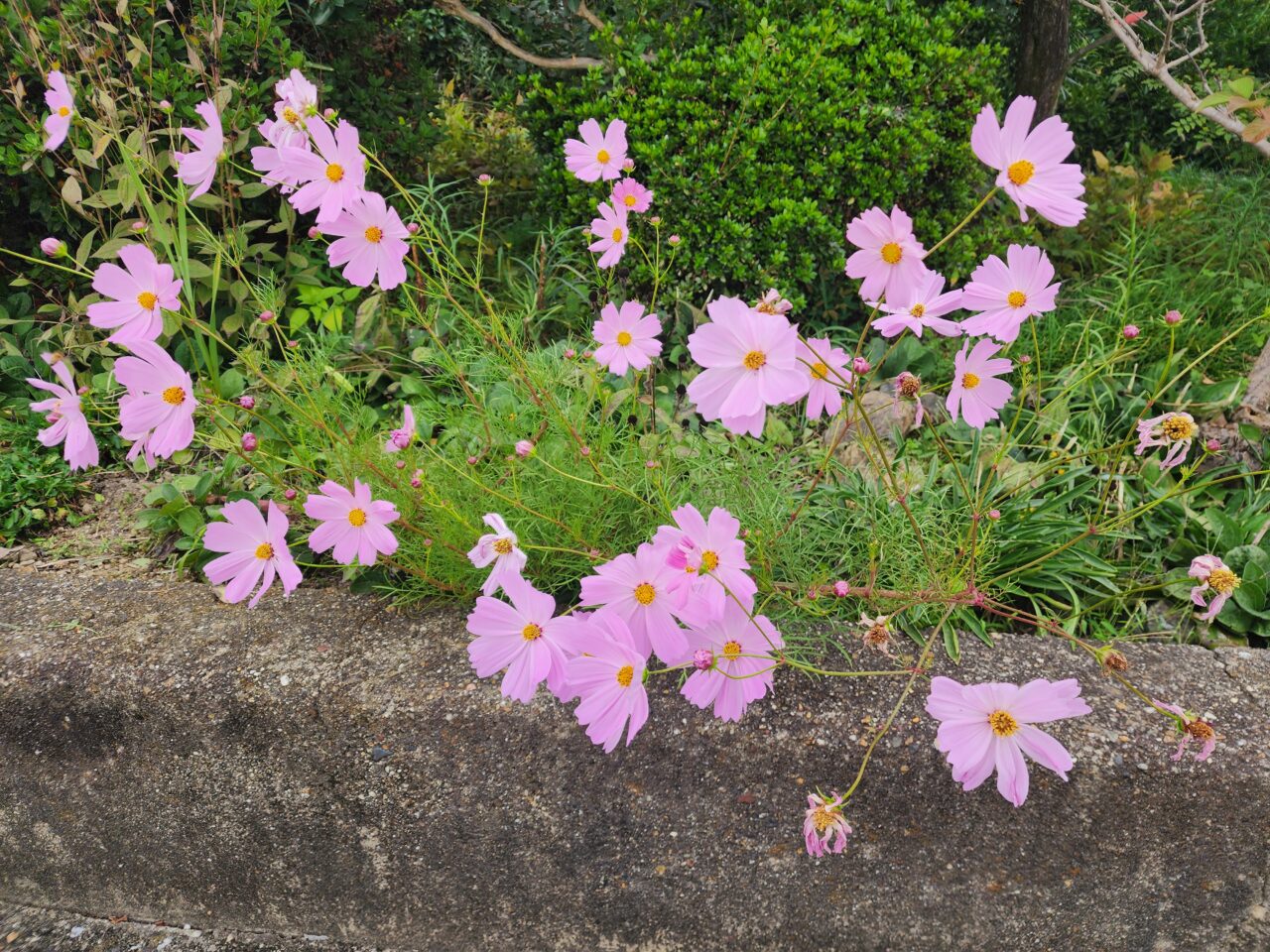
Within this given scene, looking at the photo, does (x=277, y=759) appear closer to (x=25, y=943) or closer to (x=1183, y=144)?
(x=25, y=943)

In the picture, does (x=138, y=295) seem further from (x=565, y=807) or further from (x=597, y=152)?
(x=565, y=807)

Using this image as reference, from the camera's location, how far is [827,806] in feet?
3.26

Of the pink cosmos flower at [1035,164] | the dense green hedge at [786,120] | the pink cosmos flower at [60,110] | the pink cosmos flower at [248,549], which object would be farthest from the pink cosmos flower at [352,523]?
the dense green hedge at [786,120]

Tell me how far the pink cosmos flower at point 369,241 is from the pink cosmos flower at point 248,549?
13.8 inches

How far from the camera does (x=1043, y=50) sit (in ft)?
9.37

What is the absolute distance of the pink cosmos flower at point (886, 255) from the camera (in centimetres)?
108

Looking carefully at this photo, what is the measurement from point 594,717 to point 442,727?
0.46 meters

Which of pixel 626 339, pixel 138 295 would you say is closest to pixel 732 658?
pixel 626 339

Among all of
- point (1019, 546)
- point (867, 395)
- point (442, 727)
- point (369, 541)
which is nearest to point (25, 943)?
point (442, 727)

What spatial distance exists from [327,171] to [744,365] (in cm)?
64

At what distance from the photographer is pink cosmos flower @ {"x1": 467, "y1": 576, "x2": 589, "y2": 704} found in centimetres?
104

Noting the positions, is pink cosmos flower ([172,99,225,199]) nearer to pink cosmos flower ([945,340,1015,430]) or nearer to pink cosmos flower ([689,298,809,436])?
pink cosmos flower ([689,298,809,436])

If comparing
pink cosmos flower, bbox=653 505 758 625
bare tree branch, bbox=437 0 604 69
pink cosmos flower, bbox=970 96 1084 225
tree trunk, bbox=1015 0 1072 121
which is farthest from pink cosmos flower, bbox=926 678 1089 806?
tree trunk, bbox=1015 0 1072 121

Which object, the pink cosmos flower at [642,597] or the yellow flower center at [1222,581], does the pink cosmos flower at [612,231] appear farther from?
the yellow flower center at [1222,581]
